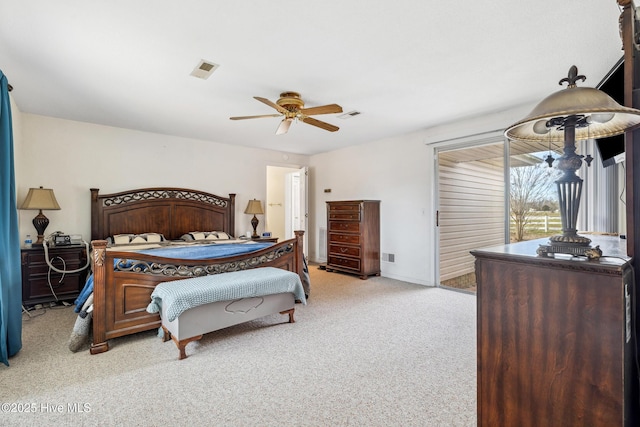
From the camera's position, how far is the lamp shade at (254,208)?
5.75 m

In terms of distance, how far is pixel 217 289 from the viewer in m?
2.59

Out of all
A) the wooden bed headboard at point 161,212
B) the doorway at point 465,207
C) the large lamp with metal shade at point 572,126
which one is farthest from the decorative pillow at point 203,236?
the large lamp with metal shade at point 572,126

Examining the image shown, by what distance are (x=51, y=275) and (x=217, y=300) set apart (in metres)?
2.79

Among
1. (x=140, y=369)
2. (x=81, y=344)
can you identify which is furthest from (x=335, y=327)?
(x=81, y=344)

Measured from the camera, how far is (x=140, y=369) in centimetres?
227

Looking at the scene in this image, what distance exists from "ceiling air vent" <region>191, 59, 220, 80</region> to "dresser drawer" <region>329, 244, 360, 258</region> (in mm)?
3554

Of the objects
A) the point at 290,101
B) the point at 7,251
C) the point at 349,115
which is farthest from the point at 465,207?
the point at 7,251

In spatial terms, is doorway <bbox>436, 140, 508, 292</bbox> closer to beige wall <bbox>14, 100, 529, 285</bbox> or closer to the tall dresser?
beige wall <bbox>14, 100, 529, 285</bbox>

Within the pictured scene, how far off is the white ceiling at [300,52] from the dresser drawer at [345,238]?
2.30 metres

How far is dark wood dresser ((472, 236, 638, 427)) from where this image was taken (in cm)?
103

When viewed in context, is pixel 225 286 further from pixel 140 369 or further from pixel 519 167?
pixel 519 167

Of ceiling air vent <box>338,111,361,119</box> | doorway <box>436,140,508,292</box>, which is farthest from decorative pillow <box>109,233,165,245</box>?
doorway <box>436,140,508,292</box>

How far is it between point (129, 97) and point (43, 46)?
1.07 m

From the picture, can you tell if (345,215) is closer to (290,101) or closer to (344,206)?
(344,206)
